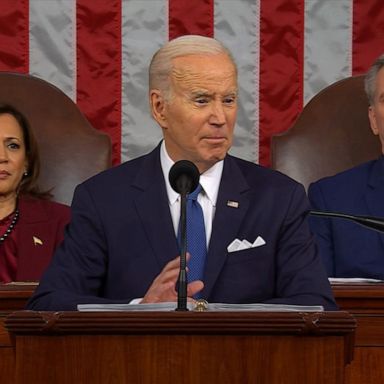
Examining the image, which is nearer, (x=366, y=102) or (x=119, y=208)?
(x=119, y=208)

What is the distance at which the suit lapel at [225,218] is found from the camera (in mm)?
3301

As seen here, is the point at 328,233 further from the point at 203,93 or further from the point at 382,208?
the point at 203,93

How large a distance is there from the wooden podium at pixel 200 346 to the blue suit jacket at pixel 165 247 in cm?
70

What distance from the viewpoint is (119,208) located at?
3404mm

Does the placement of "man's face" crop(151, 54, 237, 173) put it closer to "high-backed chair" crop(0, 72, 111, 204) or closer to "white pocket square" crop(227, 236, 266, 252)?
Result: "white pocket square" crop(227, 236, 266, 252)

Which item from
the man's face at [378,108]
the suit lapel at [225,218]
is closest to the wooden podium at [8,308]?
the suit lapel at [225,218]

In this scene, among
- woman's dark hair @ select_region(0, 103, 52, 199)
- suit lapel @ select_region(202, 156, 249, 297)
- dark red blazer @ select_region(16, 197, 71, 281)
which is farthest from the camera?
woman's dark hair @ select_region(0, 103, 52, 199)

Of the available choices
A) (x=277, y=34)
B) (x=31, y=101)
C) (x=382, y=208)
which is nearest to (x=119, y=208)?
(x=382, y=208)

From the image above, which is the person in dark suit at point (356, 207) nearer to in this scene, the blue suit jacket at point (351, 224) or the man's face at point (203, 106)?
the blue suit jacket at point (351, 224)

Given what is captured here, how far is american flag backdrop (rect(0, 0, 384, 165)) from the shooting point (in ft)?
16.8

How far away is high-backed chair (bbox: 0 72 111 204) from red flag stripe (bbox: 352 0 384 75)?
1070mm

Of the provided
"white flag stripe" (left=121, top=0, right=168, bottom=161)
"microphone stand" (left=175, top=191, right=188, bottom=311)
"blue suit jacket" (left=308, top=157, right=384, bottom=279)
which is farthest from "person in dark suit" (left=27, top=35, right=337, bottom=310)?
"white flag stripe" (left=121, top=0, right=168, bottom=161)

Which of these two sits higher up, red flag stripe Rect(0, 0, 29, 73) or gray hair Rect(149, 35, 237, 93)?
red flag stripe Rect(0, 0, 29, 73)

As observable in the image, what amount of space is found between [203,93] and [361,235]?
1.10 metres
